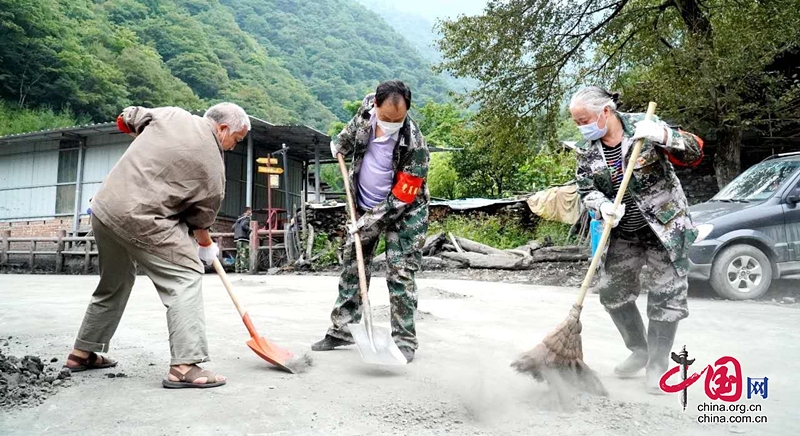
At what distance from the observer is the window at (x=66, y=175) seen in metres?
19.0

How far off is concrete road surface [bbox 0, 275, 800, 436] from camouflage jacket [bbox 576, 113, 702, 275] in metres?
0.82

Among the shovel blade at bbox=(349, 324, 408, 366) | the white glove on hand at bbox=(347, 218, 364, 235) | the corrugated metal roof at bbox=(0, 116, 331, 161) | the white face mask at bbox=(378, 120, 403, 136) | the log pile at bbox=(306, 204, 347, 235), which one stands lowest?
the shovel blade at bbox=(349, 324, 408, 366)

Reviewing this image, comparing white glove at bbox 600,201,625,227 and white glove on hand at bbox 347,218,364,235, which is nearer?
white glove at bbox 600,201,625,227

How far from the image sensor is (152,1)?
166ft

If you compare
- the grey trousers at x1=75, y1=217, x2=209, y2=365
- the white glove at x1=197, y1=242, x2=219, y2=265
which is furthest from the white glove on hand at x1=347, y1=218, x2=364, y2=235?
the grey trousers at x1=75, y1=217, x2=209, y2=365

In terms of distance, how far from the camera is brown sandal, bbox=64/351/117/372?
3.24 meters

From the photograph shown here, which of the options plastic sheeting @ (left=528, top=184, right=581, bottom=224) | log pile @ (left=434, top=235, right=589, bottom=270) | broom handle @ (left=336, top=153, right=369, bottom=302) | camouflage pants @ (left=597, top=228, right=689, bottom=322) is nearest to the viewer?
camouflage pants @ (left=597, top=228, right=689, bottom=322)

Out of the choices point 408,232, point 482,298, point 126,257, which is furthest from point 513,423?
point 482,298

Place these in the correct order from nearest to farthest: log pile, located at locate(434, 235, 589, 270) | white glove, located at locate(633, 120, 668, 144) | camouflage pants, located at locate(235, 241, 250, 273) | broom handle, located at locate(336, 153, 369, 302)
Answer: white glove, located at locate(633, 120, 668, 144) < broom handle, located at locate(336, 153, 369, 302) < log pile, located at locate(434, 235, 589, 270) < camouflage pants, located at locate(235, 241, 250, 273)

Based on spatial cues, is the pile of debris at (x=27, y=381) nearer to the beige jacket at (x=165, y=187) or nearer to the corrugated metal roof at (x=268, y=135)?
the beige jacket at (x=165, y=187)

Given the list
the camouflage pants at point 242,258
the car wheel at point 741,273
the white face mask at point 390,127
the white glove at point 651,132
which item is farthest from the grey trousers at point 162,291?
the camouflage pants at point 242,258

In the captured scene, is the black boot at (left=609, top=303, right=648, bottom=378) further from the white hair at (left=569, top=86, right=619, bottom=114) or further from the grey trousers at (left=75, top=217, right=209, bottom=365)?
the grey trousers at (left=75, top=217, right=209, bottom=365)

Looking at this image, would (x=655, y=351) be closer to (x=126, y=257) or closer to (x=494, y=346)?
(x=494, y=346)

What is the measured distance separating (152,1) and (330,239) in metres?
42.9
